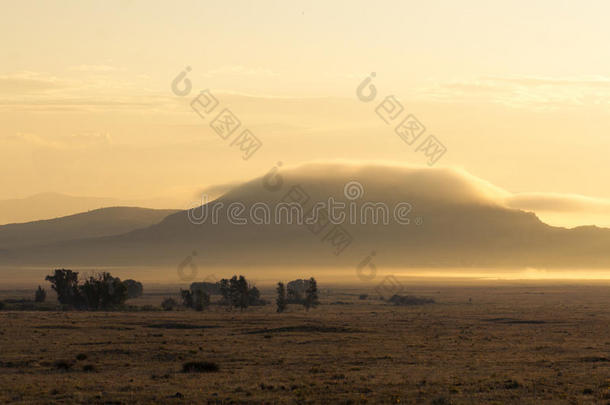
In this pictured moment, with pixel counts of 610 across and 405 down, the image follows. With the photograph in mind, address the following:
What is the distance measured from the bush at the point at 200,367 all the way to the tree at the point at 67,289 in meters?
92.4

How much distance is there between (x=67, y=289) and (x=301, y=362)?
9731 centimetres

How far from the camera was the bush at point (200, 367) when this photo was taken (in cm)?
5406

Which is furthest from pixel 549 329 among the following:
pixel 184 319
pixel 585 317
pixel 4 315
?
pixel 4 315

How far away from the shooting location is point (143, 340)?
3014 inches

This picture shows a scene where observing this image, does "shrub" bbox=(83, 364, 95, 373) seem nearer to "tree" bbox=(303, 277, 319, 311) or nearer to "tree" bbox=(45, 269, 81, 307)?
"tree" bbox=(45, 269, 81, 307)

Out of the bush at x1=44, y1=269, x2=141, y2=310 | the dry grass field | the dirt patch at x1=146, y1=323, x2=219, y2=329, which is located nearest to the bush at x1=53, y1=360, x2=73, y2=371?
the dry grass field

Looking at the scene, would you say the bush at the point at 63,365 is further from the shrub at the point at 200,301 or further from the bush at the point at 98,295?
the shrub at the point at 200,301

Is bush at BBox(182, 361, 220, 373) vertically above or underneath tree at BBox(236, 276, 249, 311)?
underneath

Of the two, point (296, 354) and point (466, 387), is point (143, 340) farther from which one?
point (466, 387)

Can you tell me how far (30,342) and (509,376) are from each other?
40.4 metres

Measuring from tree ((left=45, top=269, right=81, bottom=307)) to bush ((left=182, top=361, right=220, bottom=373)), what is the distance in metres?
92.4

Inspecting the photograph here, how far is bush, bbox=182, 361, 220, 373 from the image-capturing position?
177 feet

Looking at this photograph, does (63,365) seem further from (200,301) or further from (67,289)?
(67,289)

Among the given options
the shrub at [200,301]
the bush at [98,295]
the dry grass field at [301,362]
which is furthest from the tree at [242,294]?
the dry grass field at [301,362]
